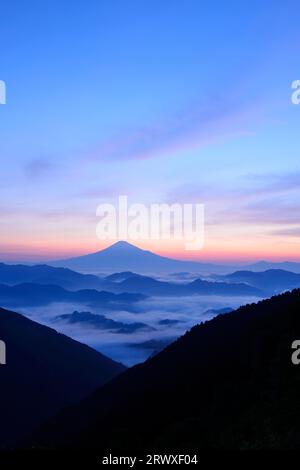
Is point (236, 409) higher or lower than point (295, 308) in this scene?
lower

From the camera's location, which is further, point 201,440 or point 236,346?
point 236,346

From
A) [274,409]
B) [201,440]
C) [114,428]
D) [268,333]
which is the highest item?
[268,333]

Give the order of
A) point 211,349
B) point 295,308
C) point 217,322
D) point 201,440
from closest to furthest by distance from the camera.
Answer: point 201,440, point 295,308, point 211,349, point 217,322

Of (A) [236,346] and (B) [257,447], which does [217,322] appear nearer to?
(A) [236,346]

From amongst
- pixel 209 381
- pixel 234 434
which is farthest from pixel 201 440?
pixel 209 381

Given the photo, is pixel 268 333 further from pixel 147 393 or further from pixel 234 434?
pixel 234 434

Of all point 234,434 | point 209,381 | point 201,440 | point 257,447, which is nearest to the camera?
point 257,447

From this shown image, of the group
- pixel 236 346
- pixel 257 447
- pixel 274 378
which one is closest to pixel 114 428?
pixel 236 346
